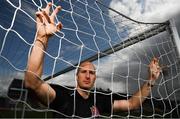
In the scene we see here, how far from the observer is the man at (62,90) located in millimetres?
1346

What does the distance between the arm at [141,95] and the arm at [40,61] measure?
0.61 meters

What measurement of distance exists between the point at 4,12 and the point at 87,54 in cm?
113

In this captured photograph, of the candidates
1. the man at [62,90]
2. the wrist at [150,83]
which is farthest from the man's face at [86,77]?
the wrist at [150,83]

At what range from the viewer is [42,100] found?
1.44 meters

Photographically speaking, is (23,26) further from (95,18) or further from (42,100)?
(42,100)

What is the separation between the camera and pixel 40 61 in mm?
1354

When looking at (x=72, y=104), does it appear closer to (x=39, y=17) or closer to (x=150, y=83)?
(x=39, y=17)

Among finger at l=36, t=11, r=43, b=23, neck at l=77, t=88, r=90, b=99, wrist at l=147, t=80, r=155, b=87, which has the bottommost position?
neck at l=77, t=88, r=90, b=99

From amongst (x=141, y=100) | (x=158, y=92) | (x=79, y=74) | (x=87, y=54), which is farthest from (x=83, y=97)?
(x=87, y=54)

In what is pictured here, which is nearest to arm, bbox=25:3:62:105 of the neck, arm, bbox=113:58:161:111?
the neck

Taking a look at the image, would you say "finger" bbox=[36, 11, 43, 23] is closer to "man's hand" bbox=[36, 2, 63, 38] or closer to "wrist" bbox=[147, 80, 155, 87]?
"man's hand" bbox=[36, 2, 63, 38]

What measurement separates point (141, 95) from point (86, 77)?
2.01 ft

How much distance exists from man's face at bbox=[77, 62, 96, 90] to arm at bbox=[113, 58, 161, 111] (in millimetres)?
315

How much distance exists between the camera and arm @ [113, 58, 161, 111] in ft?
6.48
